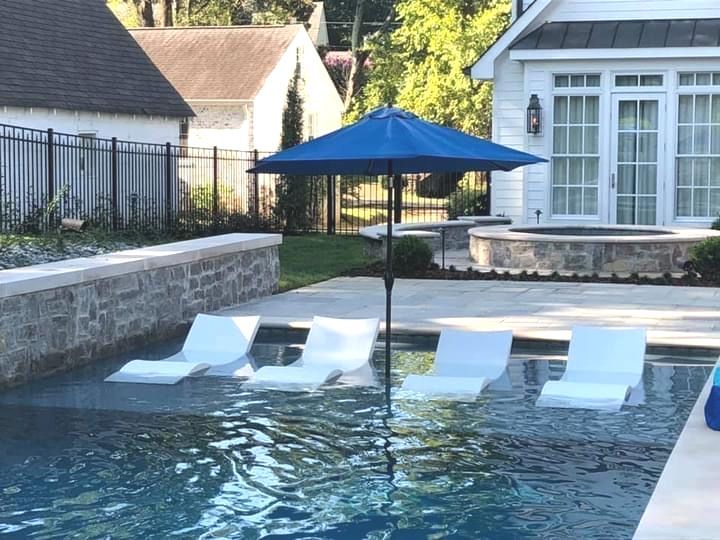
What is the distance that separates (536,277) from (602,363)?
6.58m

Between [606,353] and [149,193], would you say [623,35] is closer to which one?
[149,193]

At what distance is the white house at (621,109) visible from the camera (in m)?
20.5

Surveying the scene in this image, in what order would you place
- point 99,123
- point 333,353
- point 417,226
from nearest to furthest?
point 333,353, point 417,226, point 99,123

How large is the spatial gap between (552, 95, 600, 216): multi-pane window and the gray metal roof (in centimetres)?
105

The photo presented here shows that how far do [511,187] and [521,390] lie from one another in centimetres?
1324

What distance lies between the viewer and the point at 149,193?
2336 cm

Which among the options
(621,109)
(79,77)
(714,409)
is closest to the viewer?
(714,409)

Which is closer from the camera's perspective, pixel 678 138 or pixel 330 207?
pixel 678 138

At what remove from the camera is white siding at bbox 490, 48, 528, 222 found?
21.9 meters

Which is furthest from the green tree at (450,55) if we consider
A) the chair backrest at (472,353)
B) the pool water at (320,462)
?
the pool water at (320,462)

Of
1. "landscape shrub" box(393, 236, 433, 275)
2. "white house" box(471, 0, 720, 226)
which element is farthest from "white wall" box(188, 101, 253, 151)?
"landscape shrub" box(393, 236, 433, 275)

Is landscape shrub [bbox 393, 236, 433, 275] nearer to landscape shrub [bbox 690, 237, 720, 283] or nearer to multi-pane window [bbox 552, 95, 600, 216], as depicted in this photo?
landscape shrub [bbox 690, 237, 720, 283]

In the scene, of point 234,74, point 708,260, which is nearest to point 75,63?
point 234,74

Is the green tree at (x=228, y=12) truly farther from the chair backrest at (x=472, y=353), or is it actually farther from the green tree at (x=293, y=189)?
the chair backrest at (x=472, y=353)
